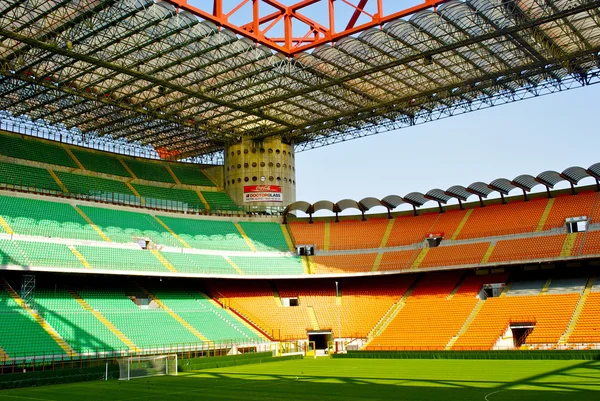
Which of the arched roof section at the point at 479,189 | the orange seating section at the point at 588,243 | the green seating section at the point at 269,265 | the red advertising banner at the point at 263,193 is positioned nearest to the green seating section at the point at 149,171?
the red advertising banner at the point at 263,193

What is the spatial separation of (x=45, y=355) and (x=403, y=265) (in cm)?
3135

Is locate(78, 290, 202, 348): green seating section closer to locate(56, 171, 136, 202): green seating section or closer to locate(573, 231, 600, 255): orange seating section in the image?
locate(56, 171, 136, 202): green seating section

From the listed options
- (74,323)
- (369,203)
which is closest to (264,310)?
(369,203)

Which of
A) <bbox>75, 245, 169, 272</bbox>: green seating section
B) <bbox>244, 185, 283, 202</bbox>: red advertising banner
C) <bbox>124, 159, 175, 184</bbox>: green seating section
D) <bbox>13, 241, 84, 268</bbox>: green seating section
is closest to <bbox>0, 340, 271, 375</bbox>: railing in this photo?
<bbox>13, 241, 84, 268</bbox>: green seating section

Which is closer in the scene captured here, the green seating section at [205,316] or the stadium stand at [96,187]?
the green seating section at [205,316]

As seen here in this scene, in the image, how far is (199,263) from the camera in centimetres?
5331

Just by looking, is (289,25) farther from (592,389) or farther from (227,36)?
(592,389)

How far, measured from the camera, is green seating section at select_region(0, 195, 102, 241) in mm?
45094

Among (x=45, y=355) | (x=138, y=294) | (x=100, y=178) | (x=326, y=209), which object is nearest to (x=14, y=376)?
(x=45, y=355)

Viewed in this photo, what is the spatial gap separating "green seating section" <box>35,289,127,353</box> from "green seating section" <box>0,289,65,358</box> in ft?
3.92

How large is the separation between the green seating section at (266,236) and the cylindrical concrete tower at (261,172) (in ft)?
6.99

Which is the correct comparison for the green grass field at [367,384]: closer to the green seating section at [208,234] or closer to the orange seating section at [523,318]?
the orange seating section at [523,318]

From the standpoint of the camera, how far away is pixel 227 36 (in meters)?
39.7

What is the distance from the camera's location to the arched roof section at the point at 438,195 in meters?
60.2
